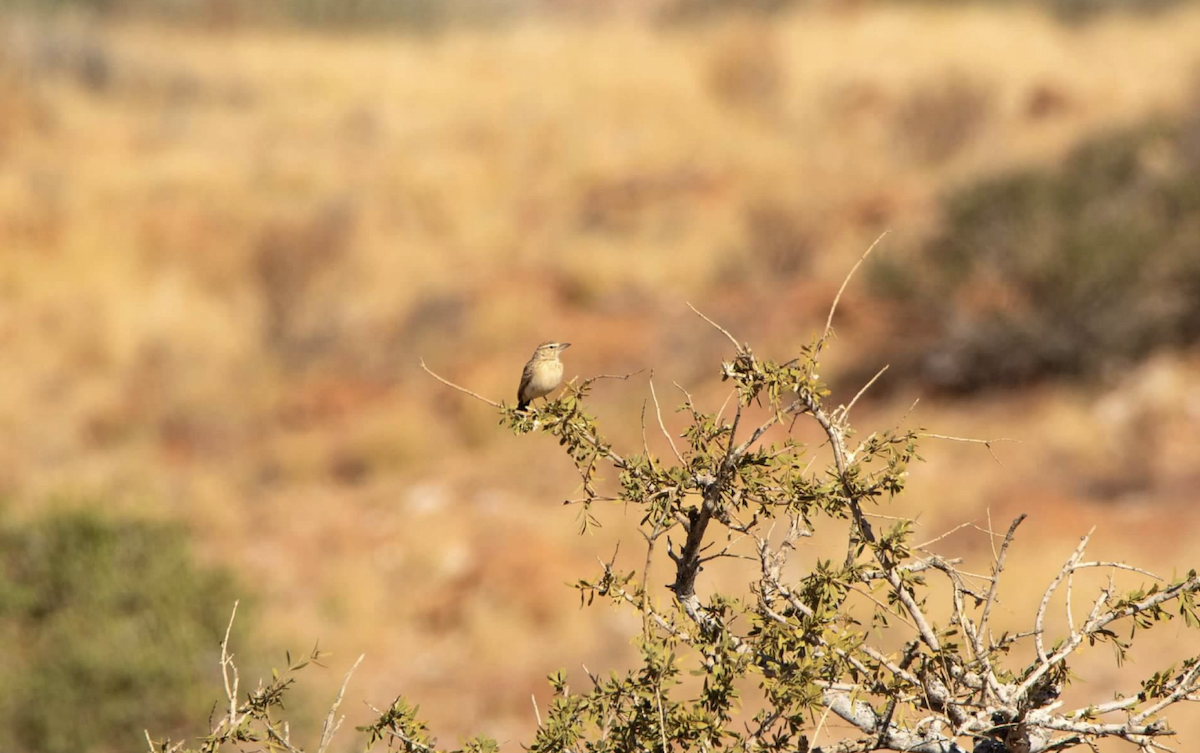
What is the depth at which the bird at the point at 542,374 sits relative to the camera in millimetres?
4438

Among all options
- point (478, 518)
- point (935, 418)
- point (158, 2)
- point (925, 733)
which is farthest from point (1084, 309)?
point (158, 2)

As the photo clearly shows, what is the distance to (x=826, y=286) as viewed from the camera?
18781 millimetres

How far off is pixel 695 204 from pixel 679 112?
5.41 meters

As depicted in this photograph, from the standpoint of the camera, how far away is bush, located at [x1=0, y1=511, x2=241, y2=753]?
25.6 ft

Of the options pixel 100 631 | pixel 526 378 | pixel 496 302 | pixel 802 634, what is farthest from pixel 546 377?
pixel 496 302

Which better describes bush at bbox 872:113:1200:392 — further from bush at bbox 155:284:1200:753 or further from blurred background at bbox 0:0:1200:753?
bush at bbox 155:284:1200:753

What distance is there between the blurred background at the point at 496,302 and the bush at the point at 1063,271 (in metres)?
0.05

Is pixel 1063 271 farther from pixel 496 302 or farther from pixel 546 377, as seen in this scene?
pixel 546 377

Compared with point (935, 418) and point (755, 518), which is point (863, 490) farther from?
point (935, 418)

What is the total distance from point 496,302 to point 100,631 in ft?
38.7

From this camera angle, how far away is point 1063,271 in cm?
1441

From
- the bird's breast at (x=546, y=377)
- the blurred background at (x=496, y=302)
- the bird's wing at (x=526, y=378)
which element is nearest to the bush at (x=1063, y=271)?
the blurred background at (x=496, y=302)

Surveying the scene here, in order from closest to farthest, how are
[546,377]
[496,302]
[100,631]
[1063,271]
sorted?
[546,377] → [100,631] → [1063,271] → [496,302]

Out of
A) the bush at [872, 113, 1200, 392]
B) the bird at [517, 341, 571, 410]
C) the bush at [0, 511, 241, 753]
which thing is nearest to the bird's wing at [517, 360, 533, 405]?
the bird at [517, 341, 571, 410]
